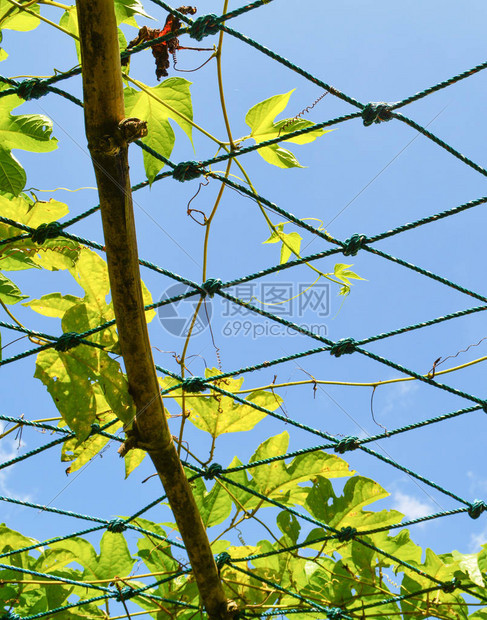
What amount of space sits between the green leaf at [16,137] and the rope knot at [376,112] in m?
0.56

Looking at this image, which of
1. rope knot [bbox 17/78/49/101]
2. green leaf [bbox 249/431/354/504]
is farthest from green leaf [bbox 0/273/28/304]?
green leaf [bbox 249/431/354/504]

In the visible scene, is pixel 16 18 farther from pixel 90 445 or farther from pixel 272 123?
pixel 90 445

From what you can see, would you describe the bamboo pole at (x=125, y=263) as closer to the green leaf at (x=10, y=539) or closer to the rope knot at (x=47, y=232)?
the rope knot at (x=47, y=232)

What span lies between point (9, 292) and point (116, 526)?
0.51m

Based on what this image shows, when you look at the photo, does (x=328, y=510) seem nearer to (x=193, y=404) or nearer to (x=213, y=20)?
(x=193, y=404)

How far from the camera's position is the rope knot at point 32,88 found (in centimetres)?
89

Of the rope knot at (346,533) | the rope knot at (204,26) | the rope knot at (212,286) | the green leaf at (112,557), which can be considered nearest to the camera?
the rope knot at (204,26)

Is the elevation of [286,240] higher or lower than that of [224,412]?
higher

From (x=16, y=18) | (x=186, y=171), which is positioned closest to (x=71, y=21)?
(x=16, y=18)

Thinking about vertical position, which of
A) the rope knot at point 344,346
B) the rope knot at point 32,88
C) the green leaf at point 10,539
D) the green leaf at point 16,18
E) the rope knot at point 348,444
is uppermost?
the green leaf at point 16,18

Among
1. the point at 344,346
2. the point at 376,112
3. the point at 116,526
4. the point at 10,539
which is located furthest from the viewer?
the point at 10,539

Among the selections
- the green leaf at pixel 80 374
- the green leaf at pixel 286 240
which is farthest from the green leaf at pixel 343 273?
the green leaf at pixel 80 374

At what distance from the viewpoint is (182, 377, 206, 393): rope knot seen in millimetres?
985

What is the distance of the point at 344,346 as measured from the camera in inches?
38.5
